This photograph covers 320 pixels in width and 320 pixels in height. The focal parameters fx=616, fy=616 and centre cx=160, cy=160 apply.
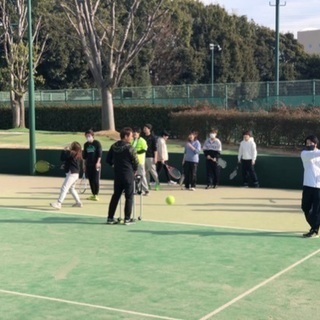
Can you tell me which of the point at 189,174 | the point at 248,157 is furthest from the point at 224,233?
the point at 248,157

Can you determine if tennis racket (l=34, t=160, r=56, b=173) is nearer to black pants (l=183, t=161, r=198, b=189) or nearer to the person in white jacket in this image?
black pants (l=183, t=161, r=198, b=189)

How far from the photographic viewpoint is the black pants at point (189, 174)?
55.0 feet

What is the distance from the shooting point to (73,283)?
7.53 meters

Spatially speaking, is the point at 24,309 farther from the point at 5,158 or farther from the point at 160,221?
the point at 5,158

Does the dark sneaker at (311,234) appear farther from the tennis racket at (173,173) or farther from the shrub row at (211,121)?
the shrub row at (211,121)

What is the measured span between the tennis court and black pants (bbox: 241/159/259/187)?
128 inches

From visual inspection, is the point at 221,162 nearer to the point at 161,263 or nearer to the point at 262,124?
the point at 262,124

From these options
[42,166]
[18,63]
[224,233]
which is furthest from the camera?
[18,63]

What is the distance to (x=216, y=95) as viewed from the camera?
36.2 metres

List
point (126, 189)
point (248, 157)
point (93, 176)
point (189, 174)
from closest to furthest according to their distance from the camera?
point (126, 189) → point (93, 176) → point (189, 174) → point (248, 157)

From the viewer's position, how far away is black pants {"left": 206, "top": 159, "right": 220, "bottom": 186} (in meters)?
17.3

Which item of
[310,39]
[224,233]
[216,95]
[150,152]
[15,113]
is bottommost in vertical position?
[224,233]

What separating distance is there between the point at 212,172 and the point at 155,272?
957 cm

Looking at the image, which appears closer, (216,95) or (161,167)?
(161,167)
